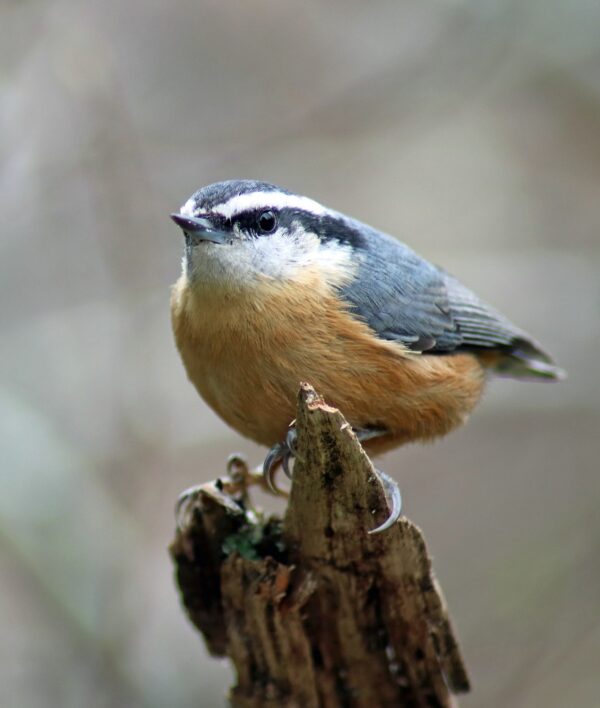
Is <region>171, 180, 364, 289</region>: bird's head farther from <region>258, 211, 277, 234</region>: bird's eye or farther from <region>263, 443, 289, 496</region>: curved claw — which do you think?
<region>263, 443, 289, 496</region>: curved claw

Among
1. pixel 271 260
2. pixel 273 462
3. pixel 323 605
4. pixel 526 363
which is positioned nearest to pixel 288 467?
pixel 273 462

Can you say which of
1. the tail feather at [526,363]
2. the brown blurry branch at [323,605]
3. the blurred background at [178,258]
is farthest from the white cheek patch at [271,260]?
the blurred background at [178,258]

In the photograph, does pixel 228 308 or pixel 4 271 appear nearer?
pixel 228 308

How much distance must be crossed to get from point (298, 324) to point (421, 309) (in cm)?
67

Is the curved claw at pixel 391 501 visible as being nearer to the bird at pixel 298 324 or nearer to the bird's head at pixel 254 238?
the bird at pixel 298 324

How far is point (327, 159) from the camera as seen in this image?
21.4 ft

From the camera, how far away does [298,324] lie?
3287 millimetres

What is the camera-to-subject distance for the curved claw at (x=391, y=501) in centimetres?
305

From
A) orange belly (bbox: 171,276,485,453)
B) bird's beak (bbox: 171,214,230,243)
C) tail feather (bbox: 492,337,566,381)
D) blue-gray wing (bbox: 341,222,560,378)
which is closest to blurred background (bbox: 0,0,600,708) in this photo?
tail feather (bbox: 492,337,566,381)

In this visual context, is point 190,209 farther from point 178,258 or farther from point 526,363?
point 178,258

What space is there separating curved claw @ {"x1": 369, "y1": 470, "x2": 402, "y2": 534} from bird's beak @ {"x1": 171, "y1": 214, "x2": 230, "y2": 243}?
927 millimetres

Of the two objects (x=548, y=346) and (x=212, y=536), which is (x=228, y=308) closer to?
(x=212, y=536)

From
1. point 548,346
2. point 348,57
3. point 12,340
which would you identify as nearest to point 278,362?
point 12,340

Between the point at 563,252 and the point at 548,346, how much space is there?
0.59 meters
